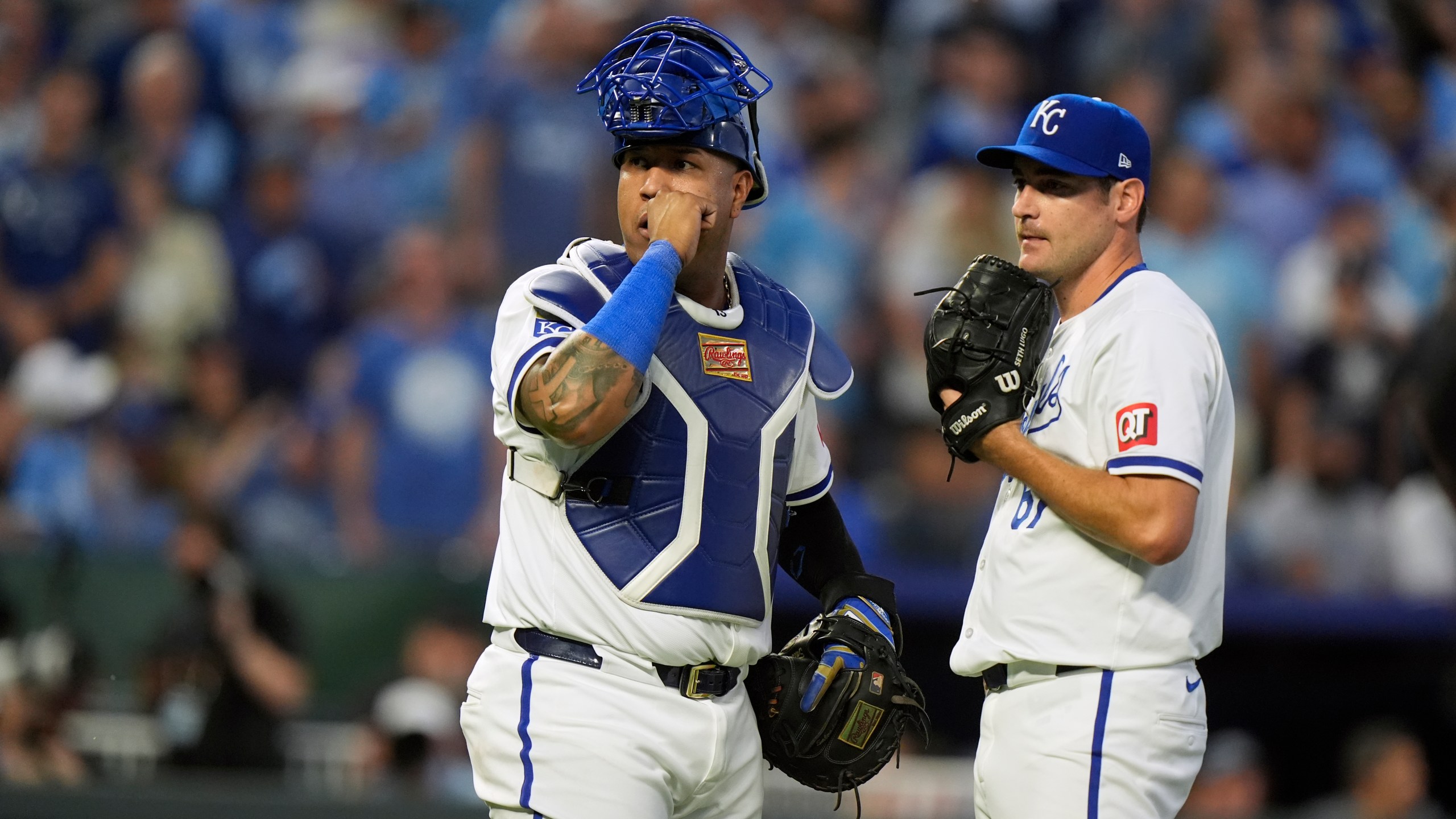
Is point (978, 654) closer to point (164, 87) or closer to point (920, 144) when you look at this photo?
point (920, 144)

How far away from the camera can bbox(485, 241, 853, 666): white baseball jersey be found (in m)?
3.26

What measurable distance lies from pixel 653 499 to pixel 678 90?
2.77ft

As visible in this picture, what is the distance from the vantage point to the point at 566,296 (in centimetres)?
329

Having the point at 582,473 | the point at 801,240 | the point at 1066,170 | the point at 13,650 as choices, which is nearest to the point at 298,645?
the point at 13,650

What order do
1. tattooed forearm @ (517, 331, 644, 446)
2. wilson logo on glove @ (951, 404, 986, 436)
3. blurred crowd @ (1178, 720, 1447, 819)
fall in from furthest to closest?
blurred crowd @ (1178, 720, 1447, 819)
wilson logo on glove @ (951, 404, 986, 436)
tattooed forearm @ (517, 331, 644, 446)

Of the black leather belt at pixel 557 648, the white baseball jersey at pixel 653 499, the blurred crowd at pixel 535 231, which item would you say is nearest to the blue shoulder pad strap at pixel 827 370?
the white baseball jersey at pixel 653 499

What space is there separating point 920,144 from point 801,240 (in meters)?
0.98

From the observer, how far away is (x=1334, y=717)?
24.2 ft

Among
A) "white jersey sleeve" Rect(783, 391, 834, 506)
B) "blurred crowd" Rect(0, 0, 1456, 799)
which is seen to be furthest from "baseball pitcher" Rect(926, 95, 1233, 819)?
"blurred crowd" Rect(0, 0, 1456, 799)

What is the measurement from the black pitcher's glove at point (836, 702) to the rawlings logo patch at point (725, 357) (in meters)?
0.63

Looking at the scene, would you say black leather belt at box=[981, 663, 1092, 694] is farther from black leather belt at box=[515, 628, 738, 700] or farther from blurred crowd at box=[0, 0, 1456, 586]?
blurred crowd at box=[0, 0, 1456, 586]

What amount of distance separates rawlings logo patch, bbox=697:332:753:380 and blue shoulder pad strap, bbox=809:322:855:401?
0.68 feet

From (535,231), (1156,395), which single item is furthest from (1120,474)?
(535,231)

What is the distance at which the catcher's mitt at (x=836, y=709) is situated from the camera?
11.4ft
